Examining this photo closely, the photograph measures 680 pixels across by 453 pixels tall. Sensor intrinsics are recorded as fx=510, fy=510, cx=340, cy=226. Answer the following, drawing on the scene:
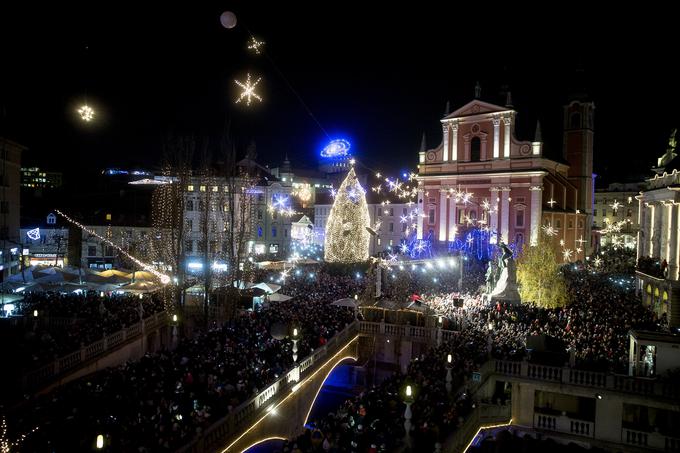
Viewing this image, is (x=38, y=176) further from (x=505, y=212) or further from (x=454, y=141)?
(x=505, y=212)

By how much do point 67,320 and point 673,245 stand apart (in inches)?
1284

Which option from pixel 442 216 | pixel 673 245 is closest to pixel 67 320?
pixel 673 245

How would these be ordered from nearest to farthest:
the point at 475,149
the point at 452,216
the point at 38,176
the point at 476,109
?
the point at 476,109 < the point at 475,149 < the point at 452,216 < the point at 38,176

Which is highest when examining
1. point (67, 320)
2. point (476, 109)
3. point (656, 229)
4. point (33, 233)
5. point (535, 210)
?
point (476, 109)

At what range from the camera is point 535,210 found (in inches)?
1839

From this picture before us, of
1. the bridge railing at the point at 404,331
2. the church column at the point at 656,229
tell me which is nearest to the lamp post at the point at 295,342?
the bridge railing at the point at 404,331

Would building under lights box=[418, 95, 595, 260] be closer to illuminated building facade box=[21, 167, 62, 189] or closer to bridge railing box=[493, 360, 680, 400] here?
bridge railing box=[493, 360, 680, 400]

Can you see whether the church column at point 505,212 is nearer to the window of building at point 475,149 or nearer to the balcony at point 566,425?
the window of building at point 475,149

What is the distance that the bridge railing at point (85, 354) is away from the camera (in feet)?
53.5

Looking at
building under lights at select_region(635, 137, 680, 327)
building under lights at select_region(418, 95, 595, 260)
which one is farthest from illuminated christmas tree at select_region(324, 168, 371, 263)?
building under lights at select_region(635, 137, 680, 327)

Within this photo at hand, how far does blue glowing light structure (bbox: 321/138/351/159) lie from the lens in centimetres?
10081

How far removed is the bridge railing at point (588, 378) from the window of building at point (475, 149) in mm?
34950

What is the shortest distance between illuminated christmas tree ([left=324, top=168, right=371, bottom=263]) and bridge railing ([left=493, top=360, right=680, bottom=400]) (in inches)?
858

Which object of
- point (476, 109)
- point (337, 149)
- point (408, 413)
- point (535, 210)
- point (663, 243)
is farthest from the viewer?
point (337, 149)
